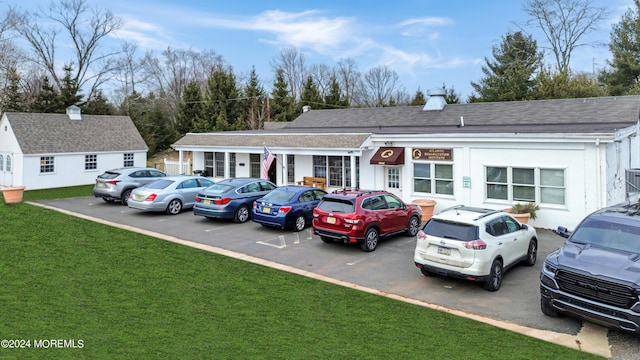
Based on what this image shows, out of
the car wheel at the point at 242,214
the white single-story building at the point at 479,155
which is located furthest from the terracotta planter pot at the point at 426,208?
the car wheel at the point at 242,214

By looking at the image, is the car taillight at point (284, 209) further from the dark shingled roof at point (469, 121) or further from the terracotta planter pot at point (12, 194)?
the terracotta planter pot at point (12, 194)

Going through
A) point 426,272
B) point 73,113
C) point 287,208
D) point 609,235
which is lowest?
point 426,272

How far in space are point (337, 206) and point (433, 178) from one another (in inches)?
270

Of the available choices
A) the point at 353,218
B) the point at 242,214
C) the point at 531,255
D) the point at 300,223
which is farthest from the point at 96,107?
the point at 531,255

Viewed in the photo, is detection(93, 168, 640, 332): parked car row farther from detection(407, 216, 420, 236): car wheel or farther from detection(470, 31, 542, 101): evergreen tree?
detection(470, 31, 542, 101): evergreen tree

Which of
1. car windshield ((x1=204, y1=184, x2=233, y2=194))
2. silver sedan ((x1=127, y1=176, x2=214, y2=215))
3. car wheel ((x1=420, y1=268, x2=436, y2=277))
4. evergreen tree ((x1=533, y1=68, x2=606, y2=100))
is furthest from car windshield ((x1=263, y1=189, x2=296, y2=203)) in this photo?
evergreen tree ((x1=533, y1=68, x2=606, y2=100))

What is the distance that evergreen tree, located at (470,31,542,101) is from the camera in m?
40.5

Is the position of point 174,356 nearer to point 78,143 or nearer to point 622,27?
point 78,143

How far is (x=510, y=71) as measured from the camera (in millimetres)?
41656

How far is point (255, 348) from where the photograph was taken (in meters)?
5.95

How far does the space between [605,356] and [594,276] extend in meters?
1.18

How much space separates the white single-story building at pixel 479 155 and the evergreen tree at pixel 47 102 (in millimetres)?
24816

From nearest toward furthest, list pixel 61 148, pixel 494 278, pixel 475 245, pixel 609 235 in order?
1. pixel 609 235
2. pixel 475 245
3. pixel 494 278
4. pixel 61 148

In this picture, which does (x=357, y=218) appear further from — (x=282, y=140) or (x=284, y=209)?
(x=282, y=140)
